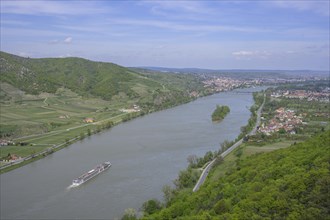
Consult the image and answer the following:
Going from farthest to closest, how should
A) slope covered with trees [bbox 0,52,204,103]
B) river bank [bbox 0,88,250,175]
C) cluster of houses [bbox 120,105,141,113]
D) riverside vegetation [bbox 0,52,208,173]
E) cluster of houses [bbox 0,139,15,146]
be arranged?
slope covered with trees [bbox 0,52,204,103] < cluster of houses [bbox 120,105,141,113] < riverside vegetation [bbox 0,52,208,173] < cluster of houses [bbox 0,139,15,146] < river bank [bbox 0,88,250,175]

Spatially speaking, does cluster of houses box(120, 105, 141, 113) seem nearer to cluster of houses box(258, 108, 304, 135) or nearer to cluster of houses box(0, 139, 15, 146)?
cluster of houses box(258, 108, 304, 135)

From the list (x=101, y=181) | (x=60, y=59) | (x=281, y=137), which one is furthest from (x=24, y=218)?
(x=60, y=59)

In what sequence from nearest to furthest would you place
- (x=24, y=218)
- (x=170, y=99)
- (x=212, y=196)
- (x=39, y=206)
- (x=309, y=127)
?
(x=212, y=196) < (x=24, y=218) < (x=39, y=206) < (x=309, y=127) < (x=170, y=99)

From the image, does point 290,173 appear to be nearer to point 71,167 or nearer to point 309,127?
point 71,167

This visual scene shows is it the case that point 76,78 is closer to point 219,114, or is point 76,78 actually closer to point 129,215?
point 219,114

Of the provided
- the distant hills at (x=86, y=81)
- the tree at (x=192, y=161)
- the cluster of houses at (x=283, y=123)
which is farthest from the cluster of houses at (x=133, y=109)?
the tree at (x=192, y=161)

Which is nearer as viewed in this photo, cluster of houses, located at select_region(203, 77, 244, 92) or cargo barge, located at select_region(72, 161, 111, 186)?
cargo barge, located at select_region(72, 161, 111, 186)

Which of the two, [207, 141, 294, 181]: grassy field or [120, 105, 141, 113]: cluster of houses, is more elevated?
[120, 105, 141, 113]: cluster of houses

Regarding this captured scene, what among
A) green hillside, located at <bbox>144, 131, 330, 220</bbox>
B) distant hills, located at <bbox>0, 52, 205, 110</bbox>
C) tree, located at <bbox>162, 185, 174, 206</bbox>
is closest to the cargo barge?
tree, located at <bbox>162, 185, 174, 206</bbox>
